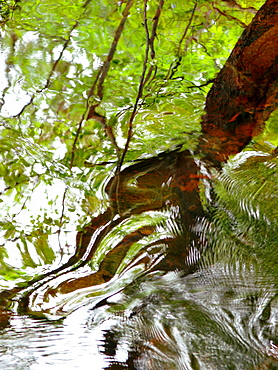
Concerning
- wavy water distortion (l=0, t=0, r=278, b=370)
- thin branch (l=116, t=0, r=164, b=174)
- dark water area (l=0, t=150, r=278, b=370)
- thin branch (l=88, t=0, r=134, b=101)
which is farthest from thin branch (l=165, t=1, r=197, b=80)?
dark water area (l=0, t=150, r=278, b=370)

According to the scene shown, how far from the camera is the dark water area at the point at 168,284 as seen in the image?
730mm

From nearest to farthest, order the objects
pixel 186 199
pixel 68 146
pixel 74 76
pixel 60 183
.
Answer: pixel 186 199 → pixel 60 183 → pixel 68 146 → pixel 74 76

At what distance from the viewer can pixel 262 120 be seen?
131 cm

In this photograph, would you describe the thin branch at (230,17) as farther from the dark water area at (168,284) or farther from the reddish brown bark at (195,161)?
the dark water area at (168,284)

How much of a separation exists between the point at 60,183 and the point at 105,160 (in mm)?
188

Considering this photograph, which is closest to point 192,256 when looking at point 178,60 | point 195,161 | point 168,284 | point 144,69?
point 168,284

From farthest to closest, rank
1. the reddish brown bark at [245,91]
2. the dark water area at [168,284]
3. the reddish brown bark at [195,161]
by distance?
the reddish brown bark at [245,91] < the reddish brown bark at [195,161] < the dark water area at [168,284]

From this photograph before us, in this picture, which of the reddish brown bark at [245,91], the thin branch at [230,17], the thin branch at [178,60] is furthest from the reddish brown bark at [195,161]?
the thin branch at [230,17]

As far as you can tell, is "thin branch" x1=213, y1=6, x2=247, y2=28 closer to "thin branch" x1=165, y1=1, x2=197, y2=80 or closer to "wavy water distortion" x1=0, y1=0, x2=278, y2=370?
"thin branch" x1=165, y1=1, x2=197, y2=80

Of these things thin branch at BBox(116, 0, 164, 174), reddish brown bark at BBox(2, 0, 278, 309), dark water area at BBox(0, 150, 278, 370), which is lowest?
dark water area at BBox(0, 150, 278, 370)

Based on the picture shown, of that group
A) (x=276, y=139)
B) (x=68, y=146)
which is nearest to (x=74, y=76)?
(x=68, y=146)

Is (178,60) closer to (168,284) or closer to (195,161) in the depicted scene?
(195,161)

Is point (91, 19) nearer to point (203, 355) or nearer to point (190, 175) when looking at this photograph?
point (190, 175)

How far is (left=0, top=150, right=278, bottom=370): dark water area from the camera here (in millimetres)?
730
